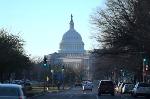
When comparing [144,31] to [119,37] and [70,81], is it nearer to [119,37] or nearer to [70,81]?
[119,37]

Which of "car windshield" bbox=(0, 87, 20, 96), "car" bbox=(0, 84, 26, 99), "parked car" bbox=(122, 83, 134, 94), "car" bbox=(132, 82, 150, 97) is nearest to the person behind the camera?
"car" bbox=(0, 84, 26, 99)

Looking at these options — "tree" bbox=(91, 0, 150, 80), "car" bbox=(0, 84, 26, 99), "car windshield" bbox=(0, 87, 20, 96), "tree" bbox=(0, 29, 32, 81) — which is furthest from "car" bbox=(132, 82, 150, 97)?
"car windshield" bbox=(0, 87, 20, 96)

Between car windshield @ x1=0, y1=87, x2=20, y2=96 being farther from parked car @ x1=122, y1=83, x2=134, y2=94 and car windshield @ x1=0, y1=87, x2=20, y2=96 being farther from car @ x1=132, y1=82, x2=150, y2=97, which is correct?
parked car @ x1=122, y1=83, x2=134, y2=94

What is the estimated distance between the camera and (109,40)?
69625mm

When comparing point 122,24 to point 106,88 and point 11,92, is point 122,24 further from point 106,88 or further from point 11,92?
point 11,92

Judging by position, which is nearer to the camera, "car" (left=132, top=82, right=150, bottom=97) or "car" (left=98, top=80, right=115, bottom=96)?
"car" (left=132, top=82, right=150, bottom=97)

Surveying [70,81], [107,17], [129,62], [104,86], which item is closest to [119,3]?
[107,17]

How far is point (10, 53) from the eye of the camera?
62.2 meters

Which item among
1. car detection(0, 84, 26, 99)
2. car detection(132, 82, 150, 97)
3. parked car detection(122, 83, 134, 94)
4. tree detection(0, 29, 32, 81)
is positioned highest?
tree detection(0, 29, 32, 81)

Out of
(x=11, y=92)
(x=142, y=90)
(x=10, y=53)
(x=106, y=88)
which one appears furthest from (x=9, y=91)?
(x=106, y=88)

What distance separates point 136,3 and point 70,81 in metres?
117

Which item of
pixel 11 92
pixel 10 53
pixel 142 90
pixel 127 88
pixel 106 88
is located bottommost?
pixel 11 92

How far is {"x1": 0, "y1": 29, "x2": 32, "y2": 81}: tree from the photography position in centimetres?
6038

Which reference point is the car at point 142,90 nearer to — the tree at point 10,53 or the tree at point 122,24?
the tree at point 122,24
